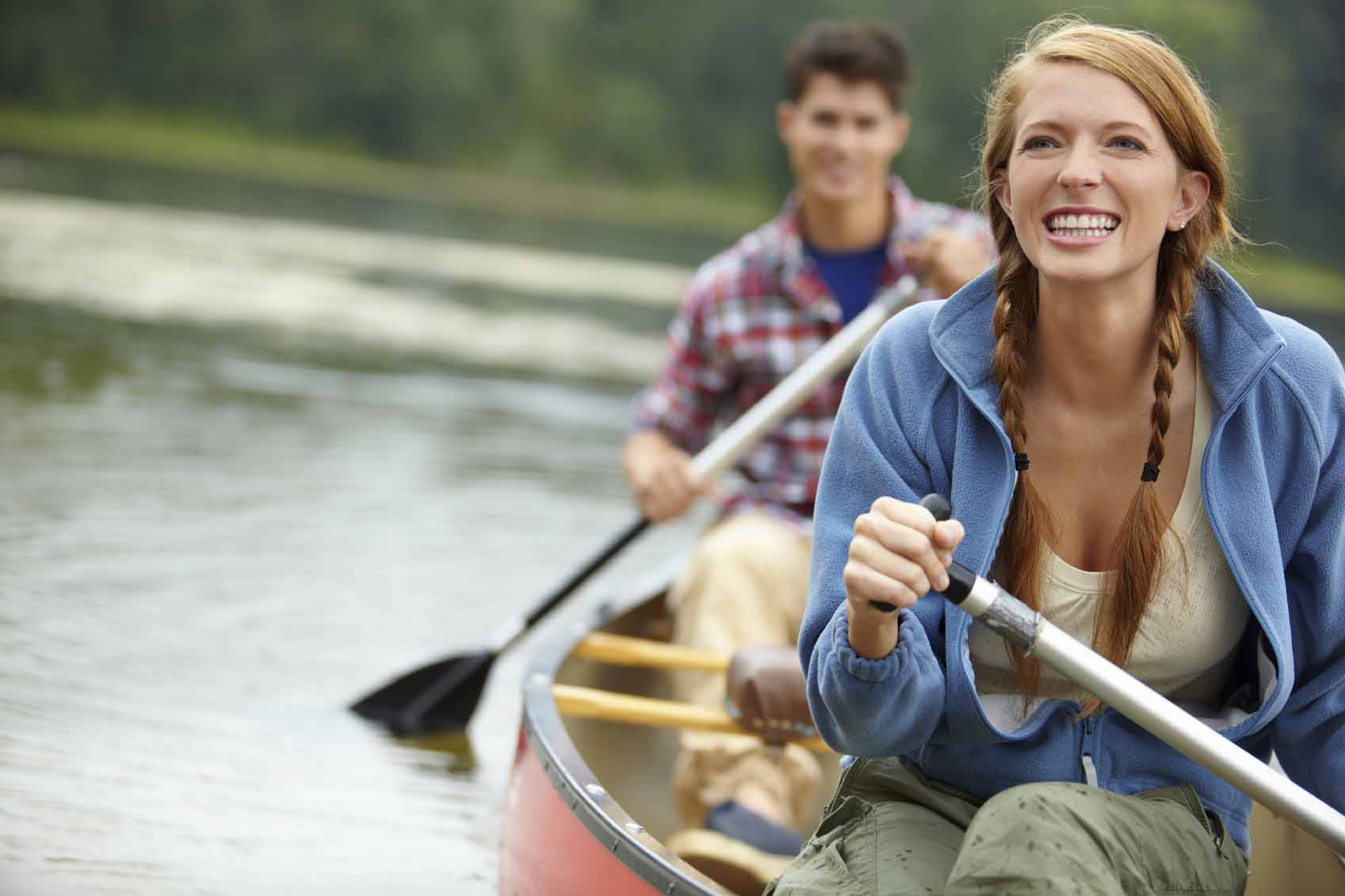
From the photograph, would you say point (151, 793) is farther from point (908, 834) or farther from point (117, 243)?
point (117, 243)

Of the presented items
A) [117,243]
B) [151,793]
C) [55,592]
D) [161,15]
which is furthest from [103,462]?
[161,15]

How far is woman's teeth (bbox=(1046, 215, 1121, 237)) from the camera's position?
183 centimetres

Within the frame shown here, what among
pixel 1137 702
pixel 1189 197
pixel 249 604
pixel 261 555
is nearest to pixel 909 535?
pixel 1137 702

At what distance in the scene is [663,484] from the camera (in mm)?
A: 3721

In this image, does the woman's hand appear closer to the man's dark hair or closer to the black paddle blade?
the man's dark hair

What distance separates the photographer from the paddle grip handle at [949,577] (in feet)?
5.46

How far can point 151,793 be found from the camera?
134 inches

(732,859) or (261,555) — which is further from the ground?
(732,859)

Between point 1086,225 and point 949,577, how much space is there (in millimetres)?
395

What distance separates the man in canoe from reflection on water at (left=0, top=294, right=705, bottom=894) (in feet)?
2.24

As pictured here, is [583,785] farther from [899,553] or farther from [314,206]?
[314,206]

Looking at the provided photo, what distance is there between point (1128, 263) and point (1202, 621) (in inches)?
14.6

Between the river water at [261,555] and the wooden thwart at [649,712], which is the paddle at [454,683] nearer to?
the river water at [261,555]

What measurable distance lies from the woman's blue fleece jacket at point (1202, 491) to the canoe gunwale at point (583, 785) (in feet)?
1.03
